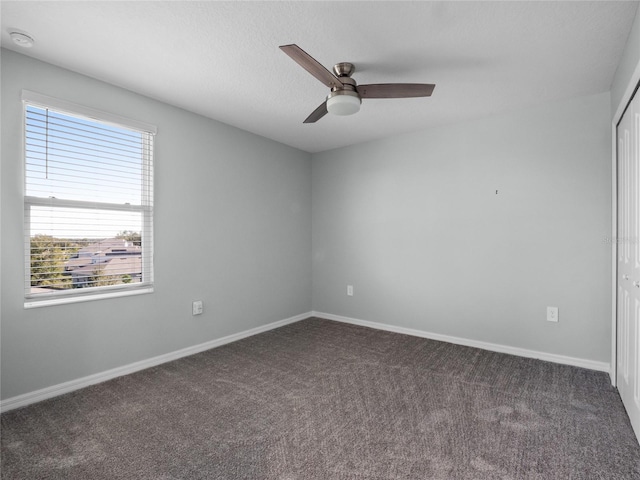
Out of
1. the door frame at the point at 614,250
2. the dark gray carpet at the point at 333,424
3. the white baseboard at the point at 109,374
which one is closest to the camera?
the dark gray carpet at the point at 333,424

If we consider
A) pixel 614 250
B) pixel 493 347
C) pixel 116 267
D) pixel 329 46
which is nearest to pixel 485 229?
pixel 614 250

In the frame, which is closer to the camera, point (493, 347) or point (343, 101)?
point (343, 101)

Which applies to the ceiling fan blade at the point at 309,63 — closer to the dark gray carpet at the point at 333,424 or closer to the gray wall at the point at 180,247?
the gray wall at the point at 180,247

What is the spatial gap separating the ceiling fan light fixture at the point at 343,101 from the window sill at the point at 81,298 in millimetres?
2150

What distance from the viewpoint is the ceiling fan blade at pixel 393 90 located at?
2.11 m

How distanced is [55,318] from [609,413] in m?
3.72

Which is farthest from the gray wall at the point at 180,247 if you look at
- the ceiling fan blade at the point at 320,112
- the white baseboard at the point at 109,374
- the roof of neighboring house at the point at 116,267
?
the ceiling fan blade at the point at 320,112

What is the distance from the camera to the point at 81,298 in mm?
2490

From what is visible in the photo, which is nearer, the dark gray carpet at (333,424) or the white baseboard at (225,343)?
the dark gray carpet at (333,424)

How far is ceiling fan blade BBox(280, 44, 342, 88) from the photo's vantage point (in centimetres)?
166

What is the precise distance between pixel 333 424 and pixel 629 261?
83.1 inches

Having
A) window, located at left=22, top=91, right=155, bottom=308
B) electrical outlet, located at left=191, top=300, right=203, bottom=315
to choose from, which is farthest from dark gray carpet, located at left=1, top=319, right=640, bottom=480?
window, located at left=22, top=91, right=155, bottom=308

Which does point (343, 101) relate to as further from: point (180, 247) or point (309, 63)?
point (180, 247)

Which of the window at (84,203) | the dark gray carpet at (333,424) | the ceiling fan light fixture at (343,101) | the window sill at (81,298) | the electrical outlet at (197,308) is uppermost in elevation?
the ceiling fan light fixture at (343,101)
